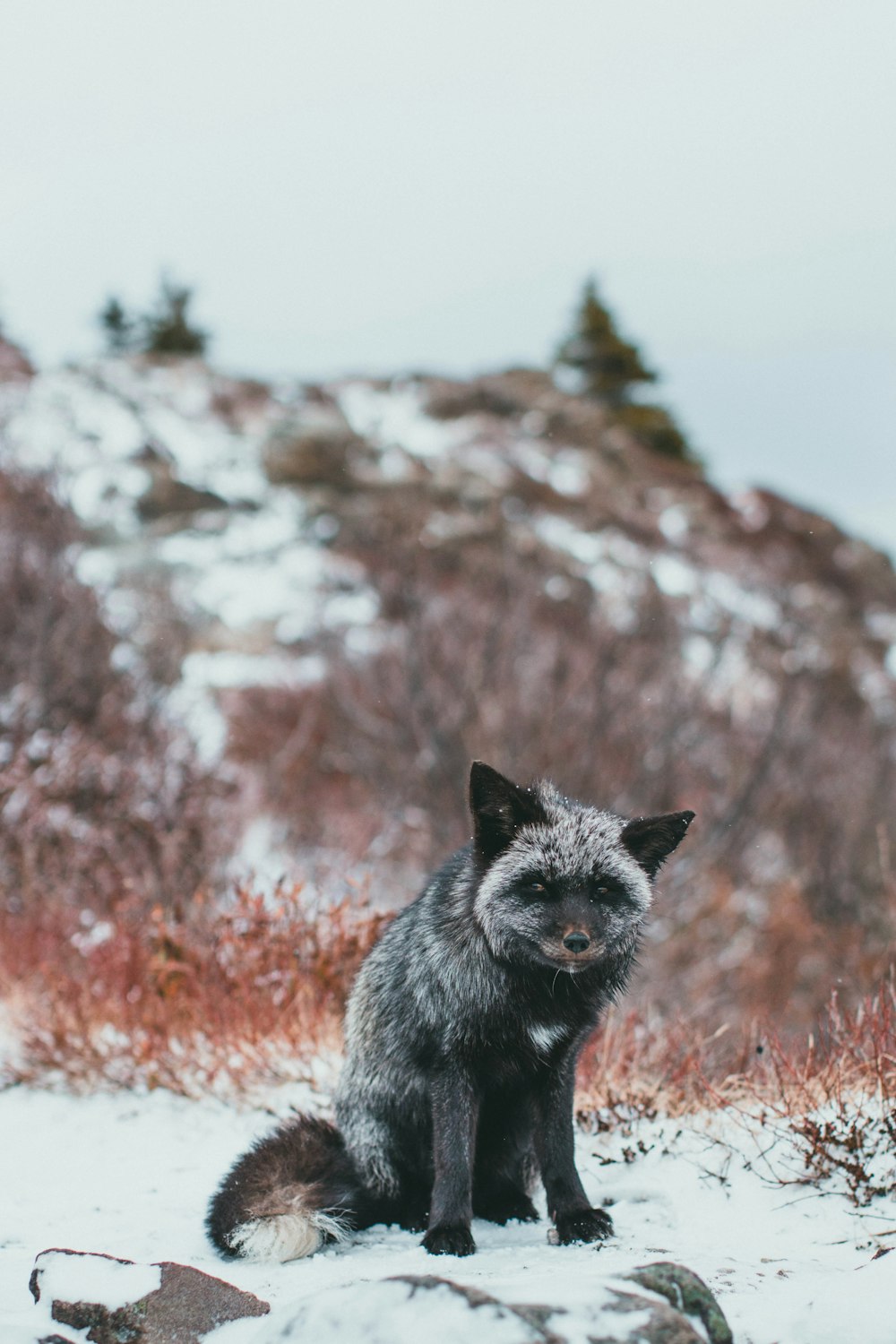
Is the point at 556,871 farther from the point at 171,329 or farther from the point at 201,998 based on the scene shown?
the point at 171,329

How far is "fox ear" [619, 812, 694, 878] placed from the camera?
367 cm

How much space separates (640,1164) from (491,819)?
5.66 feet

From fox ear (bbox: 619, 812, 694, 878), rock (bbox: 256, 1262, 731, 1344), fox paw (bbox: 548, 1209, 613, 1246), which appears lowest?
fox paw (bbox: 548, 1209, 613, 1246)

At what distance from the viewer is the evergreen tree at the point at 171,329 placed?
42.3 metres

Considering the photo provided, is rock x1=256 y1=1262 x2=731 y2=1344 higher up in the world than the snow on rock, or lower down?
higher up

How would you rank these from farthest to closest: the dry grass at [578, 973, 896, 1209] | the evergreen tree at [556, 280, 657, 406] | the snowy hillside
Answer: the evergreen tree at [556, 280, 657, 406], the snowy hillside, the dry grass at [578, 973, 896, 1209]

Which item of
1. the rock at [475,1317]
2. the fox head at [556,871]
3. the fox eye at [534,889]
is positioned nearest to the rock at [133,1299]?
the rock at [475,1317]

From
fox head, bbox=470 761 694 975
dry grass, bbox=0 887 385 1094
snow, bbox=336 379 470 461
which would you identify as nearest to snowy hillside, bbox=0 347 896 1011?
dry grass, bbox=0 887 385 1094

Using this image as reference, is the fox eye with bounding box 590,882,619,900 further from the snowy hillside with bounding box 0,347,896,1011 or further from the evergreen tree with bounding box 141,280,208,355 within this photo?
the evergreen tree with bounding box 141,280,208,355

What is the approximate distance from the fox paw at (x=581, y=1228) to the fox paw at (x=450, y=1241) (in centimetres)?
31

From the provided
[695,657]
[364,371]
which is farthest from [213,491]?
[695,657]

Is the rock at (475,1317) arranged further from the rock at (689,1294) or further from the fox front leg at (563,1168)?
the fox front leg at (563,1168)

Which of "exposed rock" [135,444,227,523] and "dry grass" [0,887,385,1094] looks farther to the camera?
"exposed rock" [135,444,227,523]

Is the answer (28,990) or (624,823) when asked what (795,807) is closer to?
(28,990)
